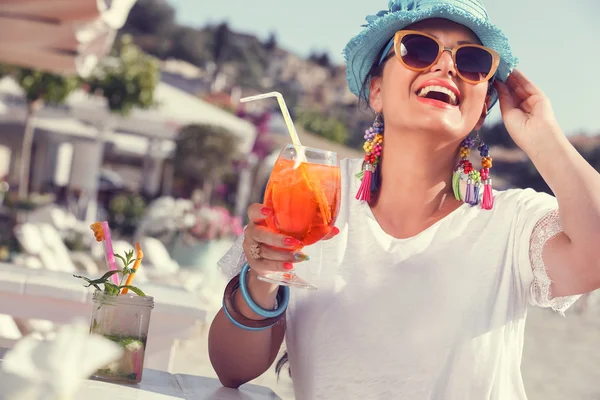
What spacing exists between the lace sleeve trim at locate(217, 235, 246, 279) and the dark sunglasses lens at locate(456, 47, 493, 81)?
2.30 feet

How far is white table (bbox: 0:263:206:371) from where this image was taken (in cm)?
303

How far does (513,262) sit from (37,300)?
6.26 ft

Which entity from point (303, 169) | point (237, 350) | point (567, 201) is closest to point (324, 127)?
point (237, 350)

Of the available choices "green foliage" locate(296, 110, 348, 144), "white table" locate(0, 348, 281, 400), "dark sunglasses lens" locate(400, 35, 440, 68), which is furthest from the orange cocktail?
"green foliage" locate(296, 110, 348, 144)

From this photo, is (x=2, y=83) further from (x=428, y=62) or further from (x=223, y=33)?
(x=223, y=33)

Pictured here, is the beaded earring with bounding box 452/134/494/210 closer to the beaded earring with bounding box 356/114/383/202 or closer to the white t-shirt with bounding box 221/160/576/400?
the white t-shirt with bounding box 221/160/576/400

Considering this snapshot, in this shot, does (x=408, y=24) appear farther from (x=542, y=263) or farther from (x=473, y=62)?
(x=542, y=263)

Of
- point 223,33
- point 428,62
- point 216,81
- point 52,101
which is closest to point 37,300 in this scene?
point 428,62

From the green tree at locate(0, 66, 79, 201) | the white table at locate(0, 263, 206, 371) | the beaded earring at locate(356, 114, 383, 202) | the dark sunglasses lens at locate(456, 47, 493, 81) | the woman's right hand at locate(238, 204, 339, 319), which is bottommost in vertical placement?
the green tree at locate(0, 66, 79, 201)

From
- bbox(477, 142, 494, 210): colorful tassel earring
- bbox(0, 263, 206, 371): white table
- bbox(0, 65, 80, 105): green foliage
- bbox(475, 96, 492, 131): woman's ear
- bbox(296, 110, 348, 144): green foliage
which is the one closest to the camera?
bbox(477, 142, 494, 210): colorful tassel earring

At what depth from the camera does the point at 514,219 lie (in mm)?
2078

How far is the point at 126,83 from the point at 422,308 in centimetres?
1150

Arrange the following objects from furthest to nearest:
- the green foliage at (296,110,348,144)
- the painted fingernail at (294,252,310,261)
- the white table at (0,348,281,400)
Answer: the green foliage at (296,110,348,144) < the painted fingernail at (294,252,310,261) < the white table at (0,348,281,400)

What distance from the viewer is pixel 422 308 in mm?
1973
